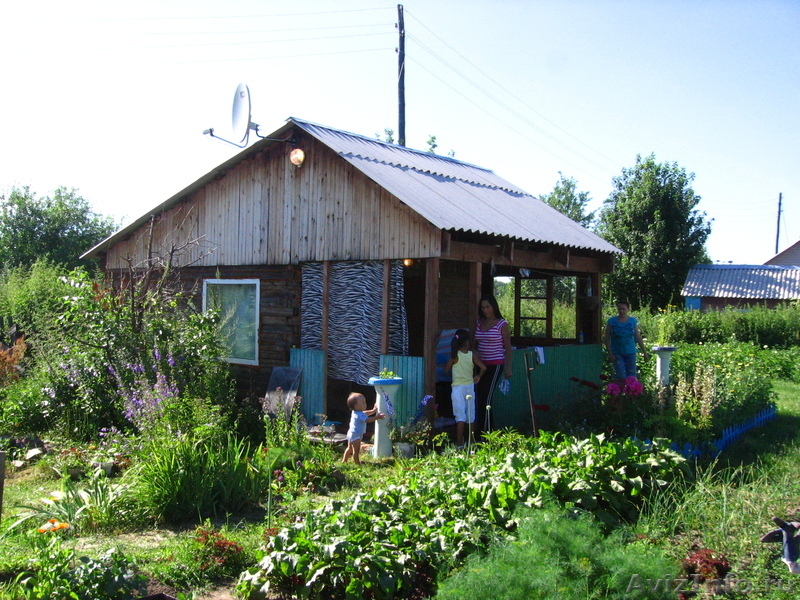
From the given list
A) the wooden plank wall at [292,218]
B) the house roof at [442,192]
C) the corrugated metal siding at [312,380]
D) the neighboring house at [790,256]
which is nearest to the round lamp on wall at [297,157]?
the wooden plank wall at [292,218]

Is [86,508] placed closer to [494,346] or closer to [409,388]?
[409,388]

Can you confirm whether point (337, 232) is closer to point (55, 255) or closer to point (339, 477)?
point (339, 477)

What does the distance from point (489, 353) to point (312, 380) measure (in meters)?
2.76

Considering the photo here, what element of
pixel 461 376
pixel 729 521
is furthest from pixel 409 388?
pixel 729 521

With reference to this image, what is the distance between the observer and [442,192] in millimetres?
10102

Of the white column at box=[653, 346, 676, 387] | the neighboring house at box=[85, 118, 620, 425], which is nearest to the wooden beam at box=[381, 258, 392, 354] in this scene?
the neighboring house at box=[85, 118, 620, 425]

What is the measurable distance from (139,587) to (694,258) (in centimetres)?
2863

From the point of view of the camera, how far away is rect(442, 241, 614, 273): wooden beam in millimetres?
8695

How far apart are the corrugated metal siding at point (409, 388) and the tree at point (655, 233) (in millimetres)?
21835

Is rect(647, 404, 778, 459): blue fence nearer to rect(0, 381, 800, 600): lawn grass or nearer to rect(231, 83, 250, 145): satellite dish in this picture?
rect(0, 381, 800, 600): lawn grass

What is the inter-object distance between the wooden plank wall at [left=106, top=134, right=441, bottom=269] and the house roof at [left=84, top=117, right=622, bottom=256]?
7.7 inches

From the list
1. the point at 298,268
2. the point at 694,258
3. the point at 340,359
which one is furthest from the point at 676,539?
the point at 694,258

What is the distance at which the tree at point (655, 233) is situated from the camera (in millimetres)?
28094

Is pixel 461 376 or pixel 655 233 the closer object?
pixel 461 376
